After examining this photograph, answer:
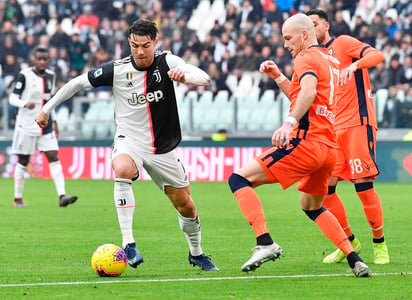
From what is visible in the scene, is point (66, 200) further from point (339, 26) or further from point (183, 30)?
point (183, 30)

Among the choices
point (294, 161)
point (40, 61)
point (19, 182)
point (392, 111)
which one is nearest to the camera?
point (294, 161)

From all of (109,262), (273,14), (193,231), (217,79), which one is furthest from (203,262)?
(273,14)

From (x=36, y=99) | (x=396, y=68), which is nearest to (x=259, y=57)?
(x=396, y=68)

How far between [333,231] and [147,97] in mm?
A: 2213

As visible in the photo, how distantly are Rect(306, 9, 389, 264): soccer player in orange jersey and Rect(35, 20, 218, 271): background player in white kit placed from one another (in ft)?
5.52

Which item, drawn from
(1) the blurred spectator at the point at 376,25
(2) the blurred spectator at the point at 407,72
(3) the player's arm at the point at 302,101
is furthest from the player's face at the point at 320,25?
(1) the blurred spectator at the point at 376,25

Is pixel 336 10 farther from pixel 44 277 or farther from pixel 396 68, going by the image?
pixel 44 277

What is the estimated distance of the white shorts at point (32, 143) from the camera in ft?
57.2

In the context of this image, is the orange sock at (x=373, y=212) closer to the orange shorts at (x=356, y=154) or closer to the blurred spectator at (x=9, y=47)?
the orange shorts at (x=356, y=154)

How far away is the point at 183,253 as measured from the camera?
34.6 feet

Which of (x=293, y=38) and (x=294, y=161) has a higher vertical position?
(x=293, y=38)

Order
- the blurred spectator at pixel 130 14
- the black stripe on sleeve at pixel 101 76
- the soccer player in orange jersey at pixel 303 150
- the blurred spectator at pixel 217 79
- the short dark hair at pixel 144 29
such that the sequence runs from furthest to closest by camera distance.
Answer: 1. the blurred spectator at pixel 130 14
2. the blurred spectator at pixel 217 79
3. the black stripe on sleeve at pixel 101 76
4. the short dark hair at pixel 144 29
5. the soccer player in orange jersey at pixel 303 150

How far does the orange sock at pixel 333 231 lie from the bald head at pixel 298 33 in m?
1.53

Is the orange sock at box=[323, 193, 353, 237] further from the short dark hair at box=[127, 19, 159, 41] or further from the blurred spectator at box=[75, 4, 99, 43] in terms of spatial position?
Answer: the blurred spectator at box=[75, 4, 99, 43]
